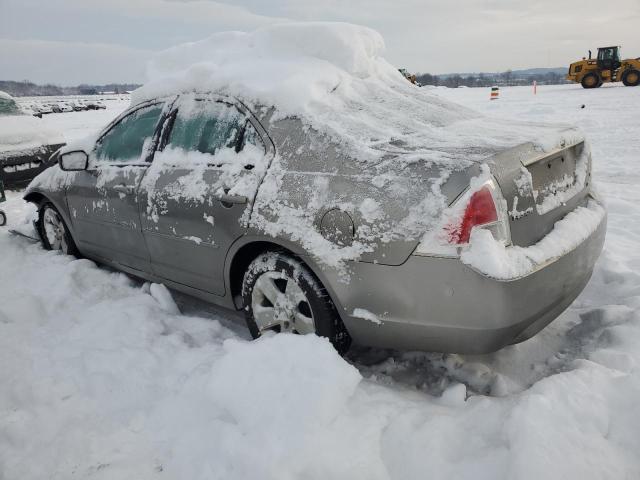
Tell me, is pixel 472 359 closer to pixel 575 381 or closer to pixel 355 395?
pixel 575 381

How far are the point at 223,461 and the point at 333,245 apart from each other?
102 centimetres

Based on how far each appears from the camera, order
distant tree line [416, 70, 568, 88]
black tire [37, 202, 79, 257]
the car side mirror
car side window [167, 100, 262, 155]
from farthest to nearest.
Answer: distant tree line [416, 70, 568, 88] < black tire [37, 202, 79, 257] < the car side mirror < car side window [167, 100, 262, 155]

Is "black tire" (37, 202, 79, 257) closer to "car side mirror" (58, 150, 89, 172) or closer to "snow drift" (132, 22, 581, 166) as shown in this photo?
"car side mirror" (58, 150, 89, 172)

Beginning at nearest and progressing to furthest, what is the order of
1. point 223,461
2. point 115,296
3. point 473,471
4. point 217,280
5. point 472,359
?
1. point 473,471
2. point 223,461
3. point 472,359
4. point 217,280
5. point 115,296

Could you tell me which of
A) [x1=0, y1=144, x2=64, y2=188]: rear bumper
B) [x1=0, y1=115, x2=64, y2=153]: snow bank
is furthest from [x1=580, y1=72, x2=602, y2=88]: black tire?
[x1=0, y1=144, x2=64, y2=188]: rear bumper

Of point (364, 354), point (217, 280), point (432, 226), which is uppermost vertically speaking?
point (432, 226)

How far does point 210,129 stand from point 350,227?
4.18 ft

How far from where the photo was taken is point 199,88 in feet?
10.1

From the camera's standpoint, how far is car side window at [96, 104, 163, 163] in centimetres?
337

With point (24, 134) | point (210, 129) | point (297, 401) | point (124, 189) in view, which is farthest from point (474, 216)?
point (24, 134)

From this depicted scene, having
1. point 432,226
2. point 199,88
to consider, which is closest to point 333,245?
point 432,226

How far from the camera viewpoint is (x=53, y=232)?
14.7 ft

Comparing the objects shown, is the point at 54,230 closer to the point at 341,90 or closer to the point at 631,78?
the point at 341,90

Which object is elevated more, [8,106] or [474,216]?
[8,106]
